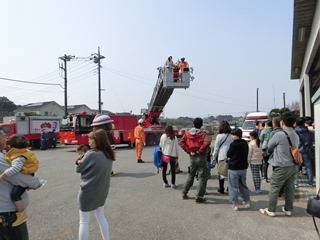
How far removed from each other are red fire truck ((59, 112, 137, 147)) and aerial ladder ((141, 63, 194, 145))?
1498mm

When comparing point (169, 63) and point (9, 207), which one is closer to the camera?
point (9, 207)

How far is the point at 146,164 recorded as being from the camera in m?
12.2

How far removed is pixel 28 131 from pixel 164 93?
10892mm

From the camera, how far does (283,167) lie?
17.5 ft

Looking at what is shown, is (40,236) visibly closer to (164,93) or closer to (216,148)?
(216,148)

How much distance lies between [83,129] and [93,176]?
15125 millimetres

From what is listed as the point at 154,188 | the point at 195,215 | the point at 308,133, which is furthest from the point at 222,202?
the point at 308,133

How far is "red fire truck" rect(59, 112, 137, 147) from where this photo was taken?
1819 centimetres

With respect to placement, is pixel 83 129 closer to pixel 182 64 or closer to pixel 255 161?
pixel 182 64

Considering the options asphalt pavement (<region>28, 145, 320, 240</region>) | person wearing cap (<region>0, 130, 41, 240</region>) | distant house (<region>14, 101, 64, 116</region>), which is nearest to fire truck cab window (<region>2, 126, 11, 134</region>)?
asphalt pavement (<region>28, 145, 320, 240</region>)

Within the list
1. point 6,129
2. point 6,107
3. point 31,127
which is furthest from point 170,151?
point 6,107

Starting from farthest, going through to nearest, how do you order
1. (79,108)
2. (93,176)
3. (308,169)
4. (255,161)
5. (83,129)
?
(79,108) → (83,129) → (308,169) → (255,161) → (93,176)

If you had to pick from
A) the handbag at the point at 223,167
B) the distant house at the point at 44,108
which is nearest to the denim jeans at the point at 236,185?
the handbag at the point at 223,167

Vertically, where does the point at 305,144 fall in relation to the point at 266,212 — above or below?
above
